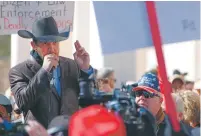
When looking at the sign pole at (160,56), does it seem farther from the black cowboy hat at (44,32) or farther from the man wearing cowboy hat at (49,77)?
the black cowboy hat at (44,32)

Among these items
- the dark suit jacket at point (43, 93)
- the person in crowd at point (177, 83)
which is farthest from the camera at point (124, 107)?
the person in crowd at point (177, 83)

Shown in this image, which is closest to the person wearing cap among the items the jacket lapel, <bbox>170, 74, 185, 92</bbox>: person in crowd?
the jacket lapel

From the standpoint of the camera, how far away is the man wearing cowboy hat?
614cm

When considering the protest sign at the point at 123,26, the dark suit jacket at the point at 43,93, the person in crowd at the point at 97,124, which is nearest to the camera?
the person in crowd at the point at 97,124

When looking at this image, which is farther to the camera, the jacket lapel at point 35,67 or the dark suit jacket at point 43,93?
the jacket lapel at point 35,67

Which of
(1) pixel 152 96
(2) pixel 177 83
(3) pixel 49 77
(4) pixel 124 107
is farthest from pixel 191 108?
(2) pixel 177 83

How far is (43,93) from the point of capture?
6184mm

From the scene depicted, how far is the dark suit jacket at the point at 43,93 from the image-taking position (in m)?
6.08

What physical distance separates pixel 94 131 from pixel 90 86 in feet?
2.02

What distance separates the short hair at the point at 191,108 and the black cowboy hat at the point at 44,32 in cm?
147

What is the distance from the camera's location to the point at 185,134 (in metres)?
5.18

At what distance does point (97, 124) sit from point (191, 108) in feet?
10.6

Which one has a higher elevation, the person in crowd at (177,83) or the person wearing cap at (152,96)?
the person in crowd at (177,83)

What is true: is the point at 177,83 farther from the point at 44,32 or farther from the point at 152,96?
the point at 44,32
